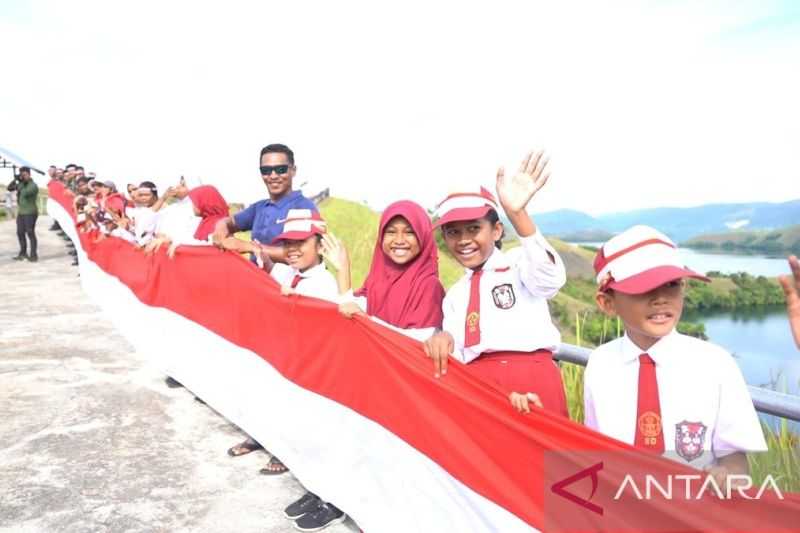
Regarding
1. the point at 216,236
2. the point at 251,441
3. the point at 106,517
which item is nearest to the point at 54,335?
the point at 216,236

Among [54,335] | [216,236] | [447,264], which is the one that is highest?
[216,236]

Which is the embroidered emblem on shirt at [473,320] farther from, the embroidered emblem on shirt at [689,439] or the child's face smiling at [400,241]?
the embroidered emblem on shirt at [689,439]

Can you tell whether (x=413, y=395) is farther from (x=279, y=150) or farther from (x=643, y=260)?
(x=279, y=150)

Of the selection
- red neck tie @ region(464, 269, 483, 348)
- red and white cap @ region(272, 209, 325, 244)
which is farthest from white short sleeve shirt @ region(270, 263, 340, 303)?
red neck tie @ region(464, 269, 483, 348)

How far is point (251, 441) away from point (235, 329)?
0.80 m

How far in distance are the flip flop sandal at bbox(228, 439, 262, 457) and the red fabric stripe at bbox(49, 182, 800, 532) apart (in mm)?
643

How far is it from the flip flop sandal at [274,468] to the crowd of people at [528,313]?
1 cm

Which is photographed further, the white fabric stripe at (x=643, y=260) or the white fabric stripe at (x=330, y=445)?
the white fabric stripe at (x=330, y=445)

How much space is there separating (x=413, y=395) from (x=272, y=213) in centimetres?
235

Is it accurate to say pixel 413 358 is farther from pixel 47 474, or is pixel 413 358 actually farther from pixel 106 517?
pixel 47 474

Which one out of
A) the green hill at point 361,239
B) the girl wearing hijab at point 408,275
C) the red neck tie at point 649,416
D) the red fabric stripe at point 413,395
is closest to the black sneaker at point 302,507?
the red fabric stripe at point 413,395

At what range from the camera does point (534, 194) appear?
8.05 ft

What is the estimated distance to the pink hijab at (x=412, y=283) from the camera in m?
3.29

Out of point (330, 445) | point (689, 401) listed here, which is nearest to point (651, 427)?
point (689, 401)
